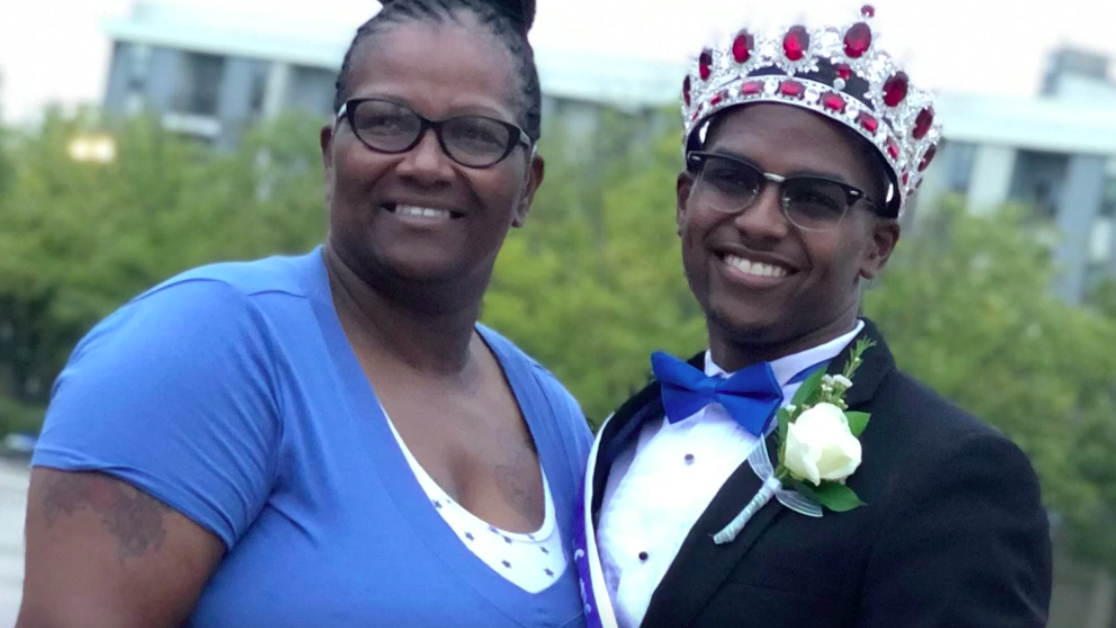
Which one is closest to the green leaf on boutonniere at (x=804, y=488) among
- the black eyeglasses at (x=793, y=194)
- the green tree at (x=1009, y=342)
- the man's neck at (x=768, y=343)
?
the man's neck at (x=768, y=343)

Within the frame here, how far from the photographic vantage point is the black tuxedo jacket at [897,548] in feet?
9.44

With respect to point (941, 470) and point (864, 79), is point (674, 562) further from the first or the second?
point (864, 79)

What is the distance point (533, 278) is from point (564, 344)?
3.95ft

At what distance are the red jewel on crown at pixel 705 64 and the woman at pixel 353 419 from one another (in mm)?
391

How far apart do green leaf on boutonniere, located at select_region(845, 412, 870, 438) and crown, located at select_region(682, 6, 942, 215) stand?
50 cm

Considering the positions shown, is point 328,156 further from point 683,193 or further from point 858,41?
point 858,41

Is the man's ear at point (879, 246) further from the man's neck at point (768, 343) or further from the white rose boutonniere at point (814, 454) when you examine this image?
the white rose boutonniere at point (814, 454)

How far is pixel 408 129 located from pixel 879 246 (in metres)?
1.09

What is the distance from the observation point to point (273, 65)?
58.9 m

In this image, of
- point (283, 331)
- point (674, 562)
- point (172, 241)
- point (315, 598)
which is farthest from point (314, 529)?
point (172, 241)

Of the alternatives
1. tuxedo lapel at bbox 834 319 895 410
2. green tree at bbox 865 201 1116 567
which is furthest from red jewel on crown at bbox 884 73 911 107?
green tree at bbox 865 201 1116 567

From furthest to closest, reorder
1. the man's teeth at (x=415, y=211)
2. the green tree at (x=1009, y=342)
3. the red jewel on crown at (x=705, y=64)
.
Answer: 1. the green tree at (x=1009, y=342)
2. the red jewel on crown at (x=705, y=64)
3. the man's teeth at (x=415, y=211)

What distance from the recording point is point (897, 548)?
9.70ft

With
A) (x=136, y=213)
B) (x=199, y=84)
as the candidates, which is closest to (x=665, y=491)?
(x=136, y=213)
